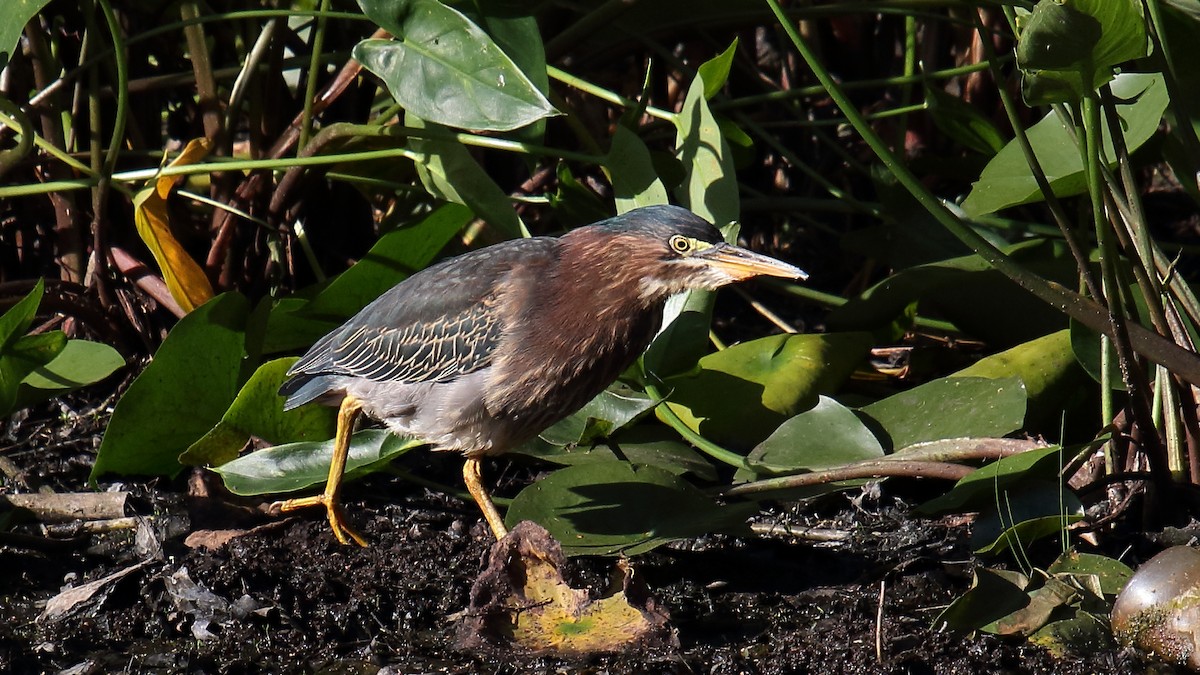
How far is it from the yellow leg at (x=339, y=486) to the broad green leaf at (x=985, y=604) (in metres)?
1.75

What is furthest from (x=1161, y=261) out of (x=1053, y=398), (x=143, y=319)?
(x=143, y=319)

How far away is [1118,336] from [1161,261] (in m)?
0.43

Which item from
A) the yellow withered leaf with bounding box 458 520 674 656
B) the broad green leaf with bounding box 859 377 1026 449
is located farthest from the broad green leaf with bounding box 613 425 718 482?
the yellow withered leaf with bounding box 458 520 674 656

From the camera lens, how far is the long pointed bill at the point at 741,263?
3.64 m

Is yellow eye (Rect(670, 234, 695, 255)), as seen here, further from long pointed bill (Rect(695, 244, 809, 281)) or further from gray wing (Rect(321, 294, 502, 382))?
gray wing (Rect(321, 294, 502, 382))

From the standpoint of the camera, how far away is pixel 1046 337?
453 centimetres

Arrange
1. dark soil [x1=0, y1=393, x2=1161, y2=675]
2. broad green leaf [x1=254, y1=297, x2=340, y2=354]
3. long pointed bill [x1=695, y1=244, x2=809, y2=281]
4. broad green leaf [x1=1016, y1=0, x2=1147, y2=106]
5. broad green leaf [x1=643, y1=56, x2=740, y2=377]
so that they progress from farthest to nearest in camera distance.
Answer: broad green leaf [x1=254, y1=297, x2=340, y2=354], broad green leaf [x1=643, y1=56, x2=740, y2=377], long pointed bill [x1=695, y1=244, x2=809, y2=281], dark soil [x1=0, y1=393, x2=1161, y2=675], broad green leaf [x1=1016, y1=0, x2=1147, y2=106]

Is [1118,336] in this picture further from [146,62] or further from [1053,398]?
[146,62]

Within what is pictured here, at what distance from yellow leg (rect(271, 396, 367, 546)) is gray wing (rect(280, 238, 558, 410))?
97 mm

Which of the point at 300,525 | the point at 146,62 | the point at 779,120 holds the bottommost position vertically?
the point at 300,525

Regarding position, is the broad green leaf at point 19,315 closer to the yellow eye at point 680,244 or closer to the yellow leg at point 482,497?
the yellow leg at point 482,497

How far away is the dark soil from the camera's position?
3.33 m

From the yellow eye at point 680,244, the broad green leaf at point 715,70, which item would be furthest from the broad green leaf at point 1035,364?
the broad green leaf at point 715,70

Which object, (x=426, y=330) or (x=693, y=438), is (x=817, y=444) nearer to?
(x=693, y=438)
